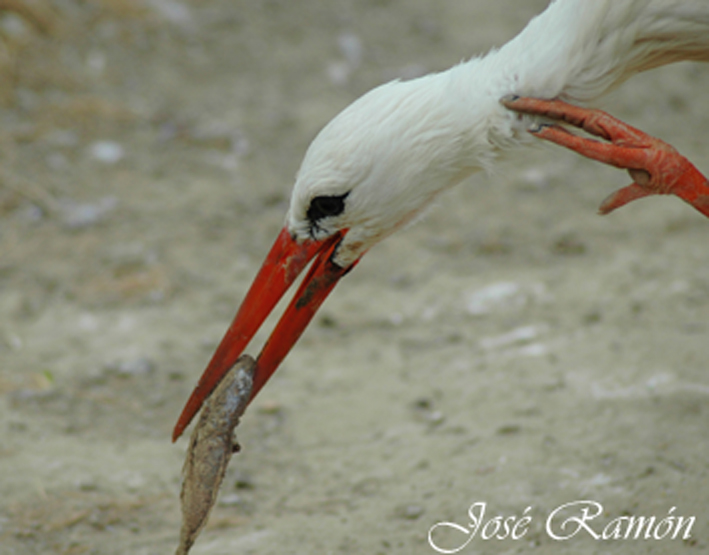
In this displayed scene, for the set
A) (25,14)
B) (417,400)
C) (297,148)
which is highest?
(25,14)

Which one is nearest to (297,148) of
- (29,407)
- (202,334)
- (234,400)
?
(202,334)

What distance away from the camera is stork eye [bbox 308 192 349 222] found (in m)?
2.68

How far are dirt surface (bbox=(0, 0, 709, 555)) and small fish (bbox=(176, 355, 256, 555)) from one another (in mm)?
480

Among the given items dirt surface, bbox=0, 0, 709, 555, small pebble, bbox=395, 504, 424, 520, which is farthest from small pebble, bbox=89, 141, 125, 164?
small pebble, bbox=395, 504, 424, 520

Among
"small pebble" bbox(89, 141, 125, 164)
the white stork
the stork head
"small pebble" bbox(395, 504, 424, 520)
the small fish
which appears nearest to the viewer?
the small fish

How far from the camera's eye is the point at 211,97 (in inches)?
251

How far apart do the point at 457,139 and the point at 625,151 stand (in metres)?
0.55

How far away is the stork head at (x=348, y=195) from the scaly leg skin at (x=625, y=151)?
0.30 meters

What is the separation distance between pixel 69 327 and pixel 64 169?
1.67 meters

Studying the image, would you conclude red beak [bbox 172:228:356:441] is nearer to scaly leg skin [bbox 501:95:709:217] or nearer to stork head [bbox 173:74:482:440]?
stork head [bbox 173:74:482:440]

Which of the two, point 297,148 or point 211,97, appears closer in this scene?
point 297,148

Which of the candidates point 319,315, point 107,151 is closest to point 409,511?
point 319,315

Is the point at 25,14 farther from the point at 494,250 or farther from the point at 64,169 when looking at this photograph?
the point at 494,250

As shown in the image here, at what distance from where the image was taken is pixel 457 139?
2695 mm
